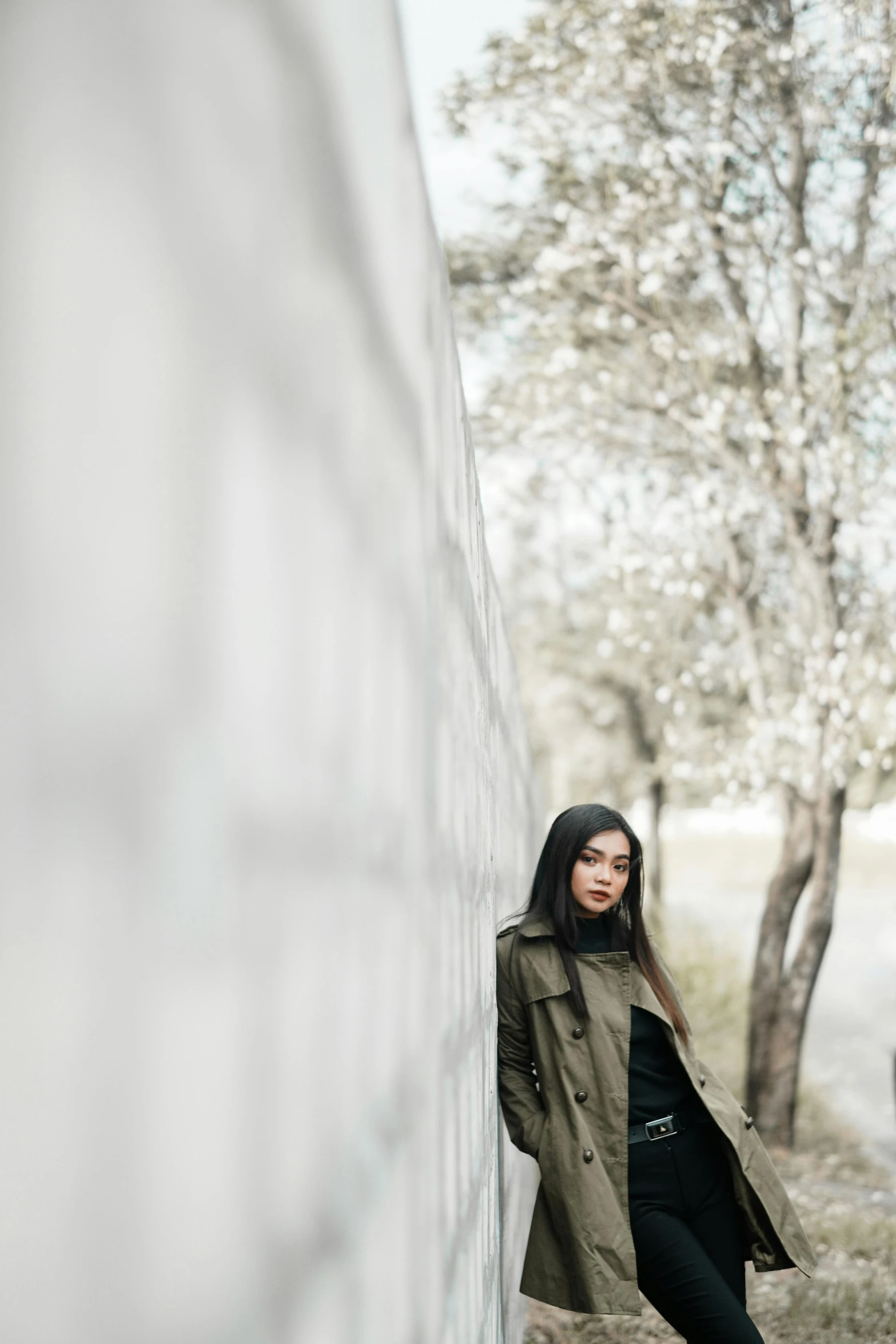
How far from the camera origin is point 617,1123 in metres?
3.08

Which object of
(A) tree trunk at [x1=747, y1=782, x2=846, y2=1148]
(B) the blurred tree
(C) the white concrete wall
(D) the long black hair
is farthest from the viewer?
(A) tree trunk at [x1=747, y1=782, x2=846, y2=1148]

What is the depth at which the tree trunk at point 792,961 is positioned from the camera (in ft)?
30.5

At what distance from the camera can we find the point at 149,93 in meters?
0.62

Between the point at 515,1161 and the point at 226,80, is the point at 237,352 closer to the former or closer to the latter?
the point at 226,80

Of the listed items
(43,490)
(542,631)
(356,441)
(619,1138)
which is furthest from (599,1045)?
(542,631)

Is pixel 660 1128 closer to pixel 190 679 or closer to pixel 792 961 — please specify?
pixel 190 679

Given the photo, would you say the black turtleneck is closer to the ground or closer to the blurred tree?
the ground

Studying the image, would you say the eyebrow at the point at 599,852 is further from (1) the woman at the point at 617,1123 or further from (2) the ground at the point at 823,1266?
(2) the ground at the point at 823,1266

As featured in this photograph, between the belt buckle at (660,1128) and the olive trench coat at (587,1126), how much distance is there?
0.32 ft

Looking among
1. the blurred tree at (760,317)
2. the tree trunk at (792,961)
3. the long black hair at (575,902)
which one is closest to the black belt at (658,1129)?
the long black hair at (575,902)

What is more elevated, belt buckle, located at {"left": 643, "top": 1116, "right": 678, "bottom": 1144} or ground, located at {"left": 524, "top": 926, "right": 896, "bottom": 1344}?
belt buckle, located at {"left": 643, "top": 1116, "right": 678, "bottom": 1144}

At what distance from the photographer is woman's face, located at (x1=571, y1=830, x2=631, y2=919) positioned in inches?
130

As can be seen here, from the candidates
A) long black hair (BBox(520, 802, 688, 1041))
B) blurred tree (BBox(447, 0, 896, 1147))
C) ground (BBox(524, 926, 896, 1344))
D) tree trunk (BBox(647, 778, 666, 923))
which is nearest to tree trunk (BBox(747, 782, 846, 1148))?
blurred tree (BBox(447, 0, 896, 1147))

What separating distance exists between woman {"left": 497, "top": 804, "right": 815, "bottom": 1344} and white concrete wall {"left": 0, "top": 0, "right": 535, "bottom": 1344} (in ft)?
6.55
